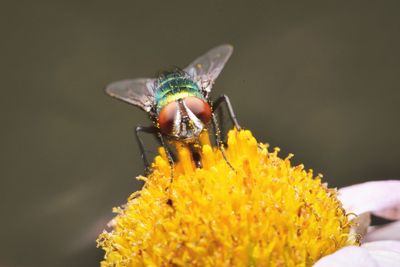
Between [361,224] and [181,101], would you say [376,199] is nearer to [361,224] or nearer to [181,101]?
[361,224]

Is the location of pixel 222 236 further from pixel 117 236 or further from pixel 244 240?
pixel 117 236

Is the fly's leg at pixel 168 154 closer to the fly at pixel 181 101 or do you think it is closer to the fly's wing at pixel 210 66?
the fly at pixel 181 101

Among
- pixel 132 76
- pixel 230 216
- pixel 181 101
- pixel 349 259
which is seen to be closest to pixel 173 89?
pixel 181 101

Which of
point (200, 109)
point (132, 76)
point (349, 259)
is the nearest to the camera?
point (349, 259)

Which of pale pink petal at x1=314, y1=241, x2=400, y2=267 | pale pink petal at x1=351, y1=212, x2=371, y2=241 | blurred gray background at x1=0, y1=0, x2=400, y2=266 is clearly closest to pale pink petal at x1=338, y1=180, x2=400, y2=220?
pale pink petal at x1=351, y1=212, x2=371, y2=241

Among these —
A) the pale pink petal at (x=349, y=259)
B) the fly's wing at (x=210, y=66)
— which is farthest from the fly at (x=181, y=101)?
the pale pink petal at (x=349, y=259)

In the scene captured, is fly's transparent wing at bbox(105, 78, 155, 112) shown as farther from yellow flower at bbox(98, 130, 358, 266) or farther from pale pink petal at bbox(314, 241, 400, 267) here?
pale pink petal at bbox(314, 241, 400, 267)
